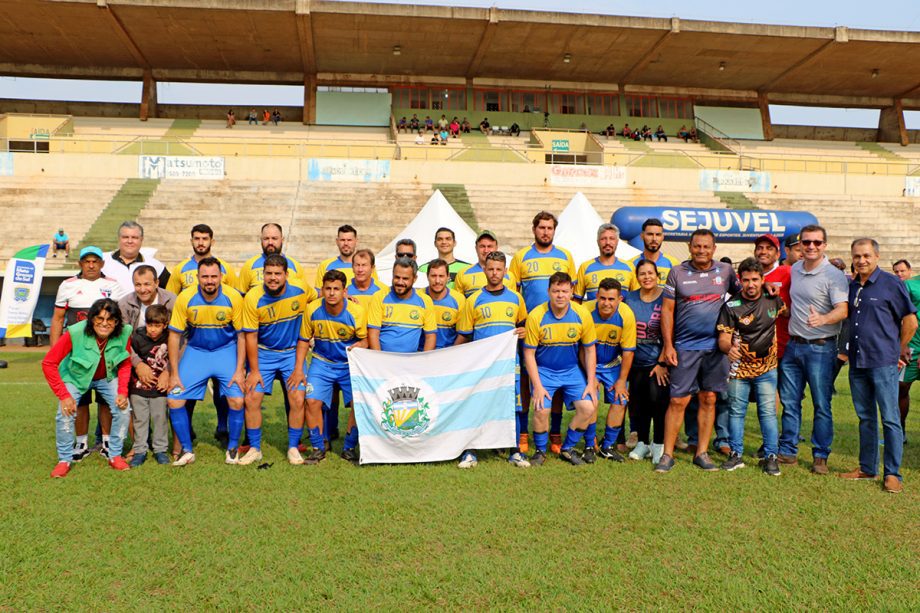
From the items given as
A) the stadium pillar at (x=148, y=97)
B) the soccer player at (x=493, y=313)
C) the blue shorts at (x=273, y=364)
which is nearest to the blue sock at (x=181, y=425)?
the blue shorts at (x=273, y=364)

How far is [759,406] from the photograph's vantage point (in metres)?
5.93

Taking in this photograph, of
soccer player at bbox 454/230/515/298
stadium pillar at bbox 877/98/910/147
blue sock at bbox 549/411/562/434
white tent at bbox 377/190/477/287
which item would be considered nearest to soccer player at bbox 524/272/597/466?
blue sock at bbox 549/411/562/434

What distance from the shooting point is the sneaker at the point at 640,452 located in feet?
20.3

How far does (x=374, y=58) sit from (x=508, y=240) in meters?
16.6

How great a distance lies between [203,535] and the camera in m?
4.23

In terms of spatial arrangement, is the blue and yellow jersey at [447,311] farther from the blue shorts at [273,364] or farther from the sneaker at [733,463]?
the sneaker at [733,463]

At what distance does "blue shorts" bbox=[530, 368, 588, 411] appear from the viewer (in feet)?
20.3

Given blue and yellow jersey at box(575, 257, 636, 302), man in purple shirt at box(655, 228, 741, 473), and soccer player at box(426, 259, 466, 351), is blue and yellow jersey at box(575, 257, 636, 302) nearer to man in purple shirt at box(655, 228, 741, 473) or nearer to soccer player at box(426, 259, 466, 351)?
man in purple shirt at box(655, 228, 741, 473)

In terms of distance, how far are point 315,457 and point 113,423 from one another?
1824mm

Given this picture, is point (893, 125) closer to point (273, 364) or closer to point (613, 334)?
point (613, 334)

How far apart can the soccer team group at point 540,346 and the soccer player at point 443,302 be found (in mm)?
19

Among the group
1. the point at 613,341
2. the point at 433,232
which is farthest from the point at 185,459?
the point at 433,232

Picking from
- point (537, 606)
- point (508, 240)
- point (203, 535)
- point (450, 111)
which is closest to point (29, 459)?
point (203, 535)

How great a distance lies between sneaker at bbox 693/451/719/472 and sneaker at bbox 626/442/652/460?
1.53ft
